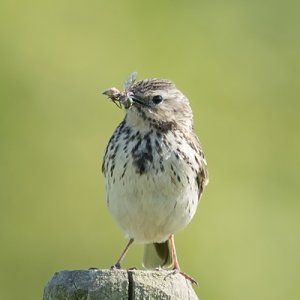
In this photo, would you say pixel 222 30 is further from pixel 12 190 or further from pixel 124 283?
pixel 124 283

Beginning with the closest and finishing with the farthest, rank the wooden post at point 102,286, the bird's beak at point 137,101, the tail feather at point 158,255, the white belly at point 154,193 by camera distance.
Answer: the wooden post at point 102,286
the white belly at point 154,193
the bird's beak at point 137,101
the tail feather at point 158,255

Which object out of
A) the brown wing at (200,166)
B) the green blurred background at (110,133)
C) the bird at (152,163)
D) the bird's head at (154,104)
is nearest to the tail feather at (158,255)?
the bird at (152,163)

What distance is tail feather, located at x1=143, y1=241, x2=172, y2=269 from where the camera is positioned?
38.7ft

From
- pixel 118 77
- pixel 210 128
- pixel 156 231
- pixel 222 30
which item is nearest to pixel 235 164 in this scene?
pixel 210 128

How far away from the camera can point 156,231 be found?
A: 36.2 ft

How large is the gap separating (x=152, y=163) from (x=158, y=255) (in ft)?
4.88

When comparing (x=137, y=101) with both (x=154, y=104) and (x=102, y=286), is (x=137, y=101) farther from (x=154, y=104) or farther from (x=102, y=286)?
(x=102, y=286)

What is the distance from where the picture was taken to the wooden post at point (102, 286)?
8.11 m

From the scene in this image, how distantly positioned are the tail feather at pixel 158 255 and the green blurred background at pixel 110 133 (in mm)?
2539

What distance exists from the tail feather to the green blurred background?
2.54 m

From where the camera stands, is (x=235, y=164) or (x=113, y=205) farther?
(x=235, y=164)

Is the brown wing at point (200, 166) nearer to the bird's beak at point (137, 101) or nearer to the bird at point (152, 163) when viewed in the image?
the bird at point (152, 163)

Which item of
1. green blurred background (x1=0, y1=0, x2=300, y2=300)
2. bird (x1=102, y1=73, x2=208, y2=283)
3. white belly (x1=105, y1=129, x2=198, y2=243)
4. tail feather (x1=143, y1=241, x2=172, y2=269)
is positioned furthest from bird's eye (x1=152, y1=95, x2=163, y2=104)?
green blurred background (x1=0, y1=0, x2=300, y2=300)

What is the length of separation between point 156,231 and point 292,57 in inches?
370
